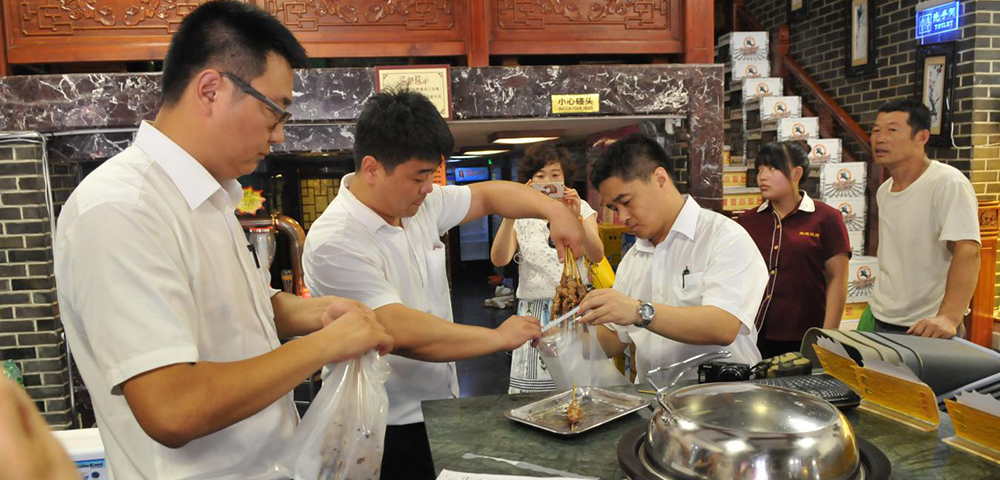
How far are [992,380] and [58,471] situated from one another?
199cm

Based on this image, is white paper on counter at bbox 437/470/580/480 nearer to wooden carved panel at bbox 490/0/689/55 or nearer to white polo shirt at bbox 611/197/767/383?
white polo shirt at bbox 611/197/767/383

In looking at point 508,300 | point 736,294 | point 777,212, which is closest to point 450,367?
point 736,294

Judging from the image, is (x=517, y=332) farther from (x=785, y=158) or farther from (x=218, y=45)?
(x=785, y=158)

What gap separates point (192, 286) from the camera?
52.0 inches

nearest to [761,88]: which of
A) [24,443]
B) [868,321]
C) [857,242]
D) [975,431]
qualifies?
[857,242]

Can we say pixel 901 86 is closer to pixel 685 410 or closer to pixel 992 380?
pixel 992 380

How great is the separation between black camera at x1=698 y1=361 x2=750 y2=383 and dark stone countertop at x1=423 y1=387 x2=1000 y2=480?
11.3 inches

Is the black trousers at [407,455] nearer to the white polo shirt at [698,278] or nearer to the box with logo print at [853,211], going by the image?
the white polo shirt at [698,278]

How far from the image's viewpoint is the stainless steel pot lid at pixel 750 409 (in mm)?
1253

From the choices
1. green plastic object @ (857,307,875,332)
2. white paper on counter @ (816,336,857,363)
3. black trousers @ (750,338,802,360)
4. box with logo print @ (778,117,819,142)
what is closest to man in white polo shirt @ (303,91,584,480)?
white paper on counter @ (816,336,857,363)

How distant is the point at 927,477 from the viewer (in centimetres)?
134

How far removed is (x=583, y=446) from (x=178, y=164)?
3.79ft

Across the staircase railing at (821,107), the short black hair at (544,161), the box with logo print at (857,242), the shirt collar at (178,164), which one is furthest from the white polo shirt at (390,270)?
the box with logo print at (857,242)

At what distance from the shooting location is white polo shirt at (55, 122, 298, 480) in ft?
3.73
